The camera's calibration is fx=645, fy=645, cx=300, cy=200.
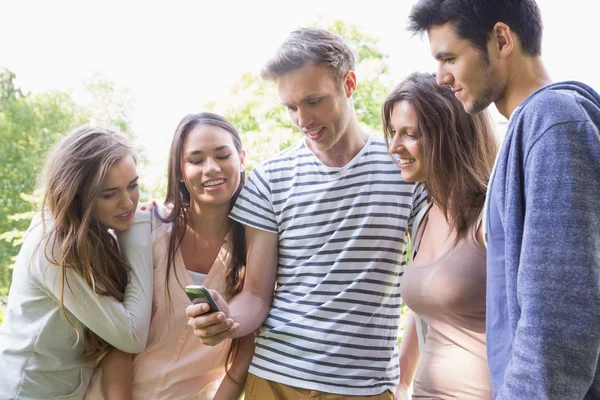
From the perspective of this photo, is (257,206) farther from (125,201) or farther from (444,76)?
(444,76)

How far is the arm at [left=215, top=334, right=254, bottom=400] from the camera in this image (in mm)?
2115

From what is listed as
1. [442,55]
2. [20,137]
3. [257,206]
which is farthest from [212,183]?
[20,137]

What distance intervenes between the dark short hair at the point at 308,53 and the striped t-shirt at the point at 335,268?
0.95ft

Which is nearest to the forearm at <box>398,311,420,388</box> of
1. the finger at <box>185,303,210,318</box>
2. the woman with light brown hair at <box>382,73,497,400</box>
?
the woman with light brown hair at <box>382,73,497,400</box>

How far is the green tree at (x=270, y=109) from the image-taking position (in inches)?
312

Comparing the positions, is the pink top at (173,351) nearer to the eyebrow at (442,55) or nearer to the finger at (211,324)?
the finger at (211,324)

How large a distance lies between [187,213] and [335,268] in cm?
58

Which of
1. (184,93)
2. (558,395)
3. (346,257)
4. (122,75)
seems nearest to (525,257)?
(558,395)

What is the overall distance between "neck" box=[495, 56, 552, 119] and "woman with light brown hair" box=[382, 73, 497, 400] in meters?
0.54

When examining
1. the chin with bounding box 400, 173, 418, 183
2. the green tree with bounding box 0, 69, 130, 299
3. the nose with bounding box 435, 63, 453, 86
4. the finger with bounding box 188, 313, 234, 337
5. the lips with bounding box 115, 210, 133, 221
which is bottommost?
the green tree with bounding box 0, 69, 130, 299

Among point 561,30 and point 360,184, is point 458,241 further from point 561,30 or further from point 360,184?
point 561,30

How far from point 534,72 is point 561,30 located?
11073 mm

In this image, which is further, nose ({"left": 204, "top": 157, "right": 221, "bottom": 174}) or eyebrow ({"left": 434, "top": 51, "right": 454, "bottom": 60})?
nose ({"left": 204, "top": 157, "right": 221, "bottom": 174})

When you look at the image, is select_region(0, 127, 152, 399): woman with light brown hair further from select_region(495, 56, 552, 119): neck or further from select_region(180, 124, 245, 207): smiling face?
select_region(495, 56, 552, 119): neck
